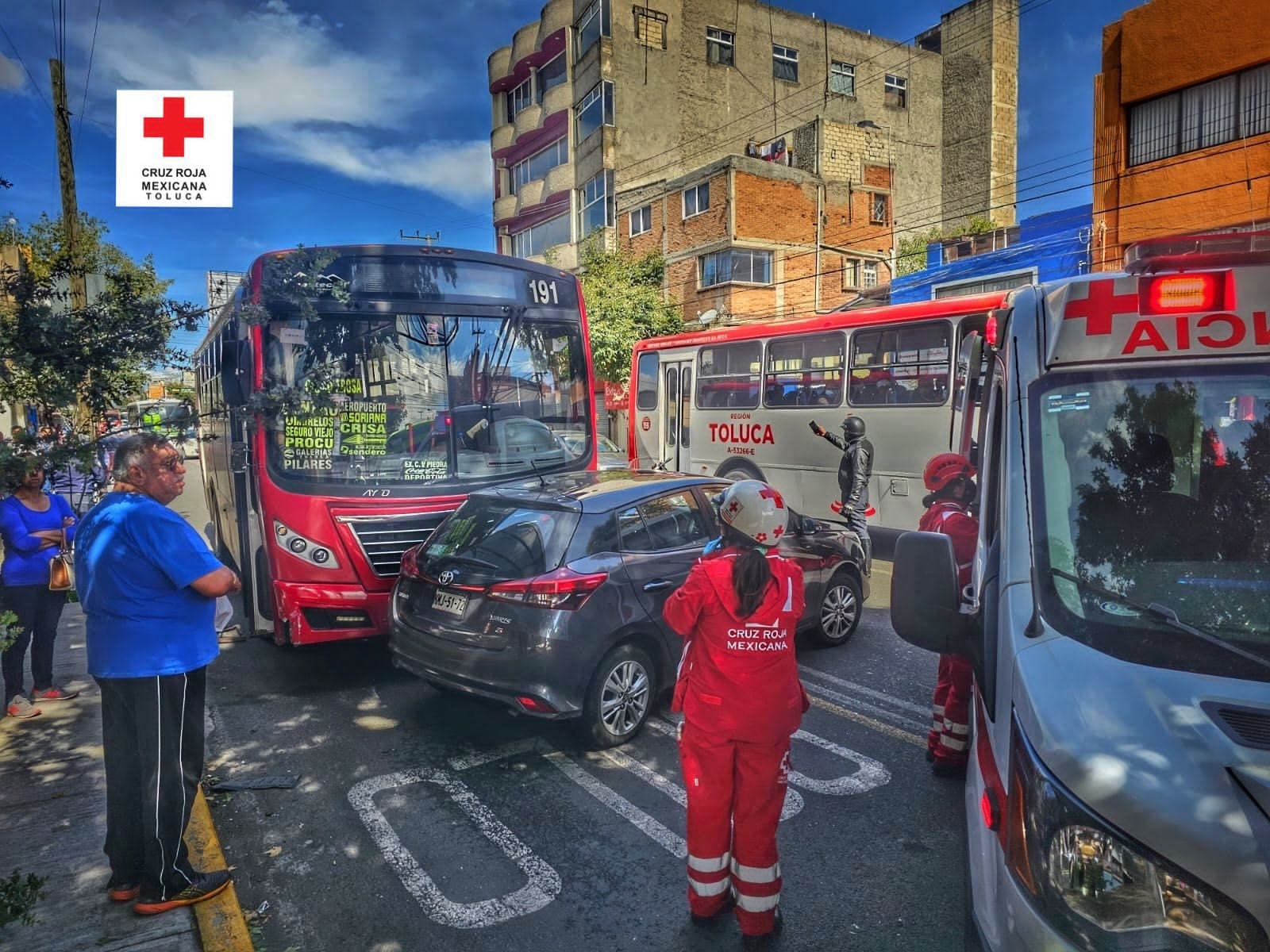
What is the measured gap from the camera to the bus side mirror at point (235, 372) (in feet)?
21.3

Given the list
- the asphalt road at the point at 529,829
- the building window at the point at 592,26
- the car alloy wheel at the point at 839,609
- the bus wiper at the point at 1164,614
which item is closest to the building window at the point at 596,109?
the building window at the point at 592,26

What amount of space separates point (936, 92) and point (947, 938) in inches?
1774

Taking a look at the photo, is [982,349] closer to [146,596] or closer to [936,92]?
[146,596]

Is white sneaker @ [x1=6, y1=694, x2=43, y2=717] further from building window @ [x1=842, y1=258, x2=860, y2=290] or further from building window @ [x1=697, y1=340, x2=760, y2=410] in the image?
building window @ [x1=842, y1=258, x2=860, y2=290]

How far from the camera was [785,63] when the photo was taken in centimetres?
3950

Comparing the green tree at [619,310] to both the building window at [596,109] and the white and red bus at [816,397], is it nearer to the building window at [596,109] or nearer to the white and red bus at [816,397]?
the building window at [596,109]

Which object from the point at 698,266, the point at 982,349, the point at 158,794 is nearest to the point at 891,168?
the point at 698,266

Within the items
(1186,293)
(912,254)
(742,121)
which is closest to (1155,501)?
(1186,293)

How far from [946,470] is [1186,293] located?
227 centimetres

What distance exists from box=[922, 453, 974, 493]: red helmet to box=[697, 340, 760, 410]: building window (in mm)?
8924

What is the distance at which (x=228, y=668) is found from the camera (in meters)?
7.19

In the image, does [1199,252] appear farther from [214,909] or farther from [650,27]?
[650,27]

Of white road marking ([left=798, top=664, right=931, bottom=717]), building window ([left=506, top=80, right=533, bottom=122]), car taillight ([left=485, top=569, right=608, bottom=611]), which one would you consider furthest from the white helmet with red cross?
building window ([left=506, top=80, right=533, bottom=122])

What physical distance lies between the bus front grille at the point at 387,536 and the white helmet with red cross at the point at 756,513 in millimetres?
3689
